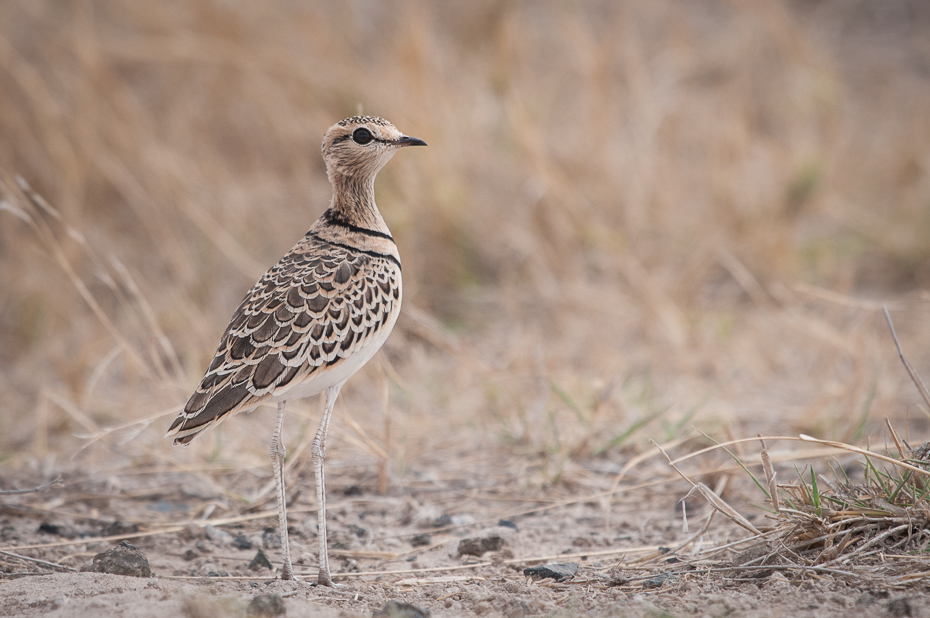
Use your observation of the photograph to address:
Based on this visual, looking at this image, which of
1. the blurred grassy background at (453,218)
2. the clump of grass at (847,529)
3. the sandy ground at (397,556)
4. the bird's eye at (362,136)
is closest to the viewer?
the sandy ground at (397,556)

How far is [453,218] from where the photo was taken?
214 inches

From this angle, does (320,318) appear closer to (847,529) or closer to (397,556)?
(397,556)

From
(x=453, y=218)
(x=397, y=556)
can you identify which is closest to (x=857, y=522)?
(x=397, y=556)

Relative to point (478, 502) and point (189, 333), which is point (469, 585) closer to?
point (478, 502)

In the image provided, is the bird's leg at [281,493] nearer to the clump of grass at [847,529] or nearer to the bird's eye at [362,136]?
the bird's eye at [362,136]

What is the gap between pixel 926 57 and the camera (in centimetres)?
893

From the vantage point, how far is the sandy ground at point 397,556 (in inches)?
80.6

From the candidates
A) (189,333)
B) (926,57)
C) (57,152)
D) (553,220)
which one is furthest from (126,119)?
(926,57)

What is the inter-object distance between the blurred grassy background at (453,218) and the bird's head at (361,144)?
53.7 inches

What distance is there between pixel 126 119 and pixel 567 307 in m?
3.23

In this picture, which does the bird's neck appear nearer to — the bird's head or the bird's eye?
the bird's head

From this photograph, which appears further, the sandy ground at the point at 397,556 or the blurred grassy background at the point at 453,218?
the blurred grassy background at the point at 453,218

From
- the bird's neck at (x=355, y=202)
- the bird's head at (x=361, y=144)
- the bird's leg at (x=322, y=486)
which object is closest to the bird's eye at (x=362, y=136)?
the bird's head at (x=361, y=144)

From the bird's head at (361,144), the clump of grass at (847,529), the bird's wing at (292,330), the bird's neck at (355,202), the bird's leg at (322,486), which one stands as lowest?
the clump of grass at (847,529)
